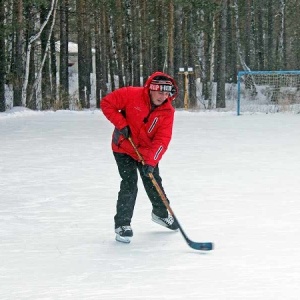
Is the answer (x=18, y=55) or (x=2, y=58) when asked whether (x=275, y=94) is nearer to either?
(x=18, y=55)

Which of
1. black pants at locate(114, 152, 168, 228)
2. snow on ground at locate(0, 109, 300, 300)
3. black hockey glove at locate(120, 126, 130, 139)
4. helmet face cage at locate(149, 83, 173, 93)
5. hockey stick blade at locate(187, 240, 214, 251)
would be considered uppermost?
helmet face cage at locate(149, 83, 173, 93)

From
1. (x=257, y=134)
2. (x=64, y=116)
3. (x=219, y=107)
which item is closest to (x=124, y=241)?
(x=257, y=134)

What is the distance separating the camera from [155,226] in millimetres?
7348

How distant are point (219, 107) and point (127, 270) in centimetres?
2328

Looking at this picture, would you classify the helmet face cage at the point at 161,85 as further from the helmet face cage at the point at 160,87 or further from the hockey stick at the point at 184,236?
the hockey stick at the point at 184,236

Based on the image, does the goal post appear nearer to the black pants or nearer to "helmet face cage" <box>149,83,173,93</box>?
the black pants

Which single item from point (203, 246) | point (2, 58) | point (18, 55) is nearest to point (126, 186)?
point (203, 246)

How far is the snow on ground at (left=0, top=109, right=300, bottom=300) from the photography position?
5.26 metres

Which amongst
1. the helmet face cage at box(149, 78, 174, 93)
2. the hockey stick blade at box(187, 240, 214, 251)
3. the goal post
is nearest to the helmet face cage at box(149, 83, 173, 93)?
the helmet face cage at box(149, 78, 174, 93)

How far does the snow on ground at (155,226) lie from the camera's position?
5258mm

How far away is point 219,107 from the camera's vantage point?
1128 inches

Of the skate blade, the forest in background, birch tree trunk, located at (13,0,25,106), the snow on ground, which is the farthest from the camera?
the forest in background

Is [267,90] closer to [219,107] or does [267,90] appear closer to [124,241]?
[219,107]

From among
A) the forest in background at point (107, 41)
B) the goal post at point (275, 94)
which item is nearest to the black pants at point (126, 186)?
the forest in background at point (107, 41)
